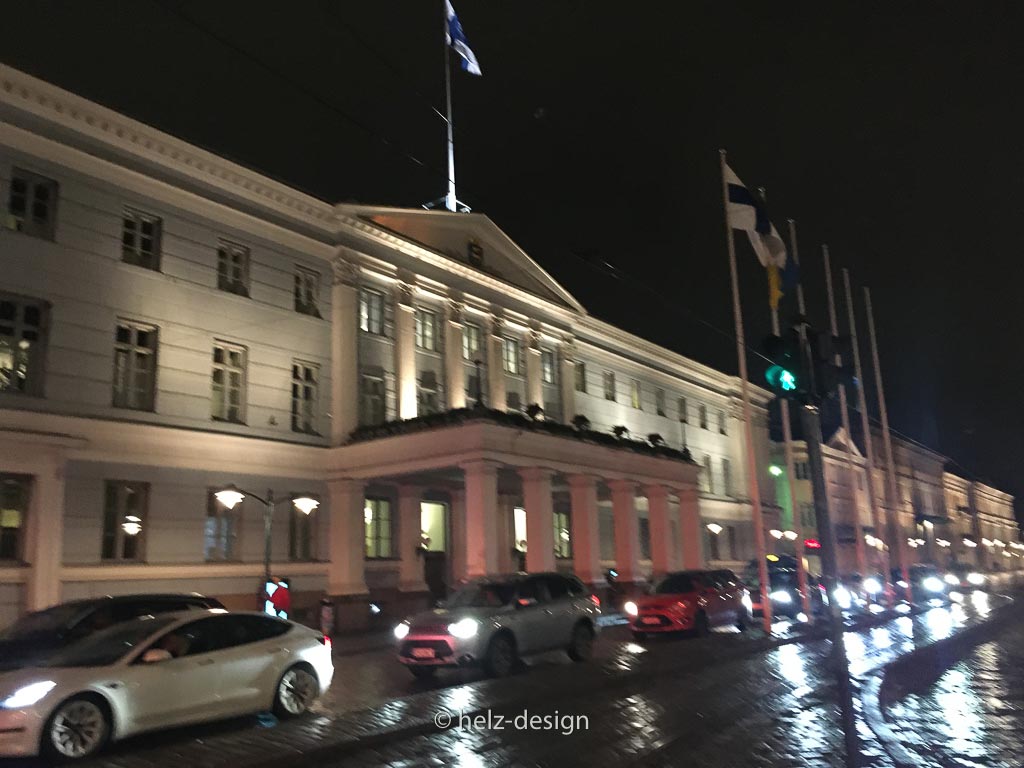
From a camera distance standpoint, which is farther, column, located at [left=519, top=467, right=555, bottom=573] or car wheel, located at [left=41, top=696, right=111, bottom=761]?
column, located at [left=519, top=467, right=555, bottom=573]

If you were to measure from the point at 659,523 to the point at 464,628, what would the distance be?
61.2 ft

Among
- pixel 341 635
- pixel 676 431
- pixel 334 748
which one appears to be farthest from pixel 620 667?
pixel 676 431

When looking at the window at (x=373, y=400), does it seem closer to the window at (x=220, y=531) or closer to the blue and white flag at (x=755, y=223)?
the window at (x=220, y=531)

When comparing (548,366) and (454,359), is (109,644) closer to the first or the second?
(454,359)

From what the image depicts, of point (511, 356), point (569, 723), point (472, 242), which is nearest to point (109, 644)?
point (569, 723)

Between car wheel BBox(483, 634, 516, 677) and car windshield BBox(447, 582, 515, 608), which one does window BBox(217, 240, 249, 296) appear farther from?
car wheel BBox(483, 634, 516, 677)

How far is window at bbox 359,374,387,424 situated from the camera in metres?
27.0

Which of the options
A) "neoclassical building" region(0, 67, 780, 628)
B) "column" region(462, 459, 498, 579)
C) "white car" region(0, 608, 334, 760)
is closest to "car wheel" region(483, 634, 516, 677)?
"white car" region(0, 608, 334, 760)

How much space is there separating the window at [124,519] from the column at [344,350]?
6.10 meters

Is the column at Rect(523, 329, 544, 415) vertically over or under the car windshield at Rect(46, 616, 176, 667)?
over

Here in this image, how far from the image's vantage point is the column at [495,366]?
31750mm

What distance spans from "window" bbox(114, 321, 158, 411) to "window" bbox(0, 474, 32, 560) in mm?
2892

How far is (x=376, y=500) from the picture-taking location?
90.5 feet

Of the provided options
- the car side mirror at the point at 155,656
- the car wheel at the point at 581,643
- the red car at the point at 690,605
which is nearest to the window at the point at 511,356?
the red car at the point at 690,605
